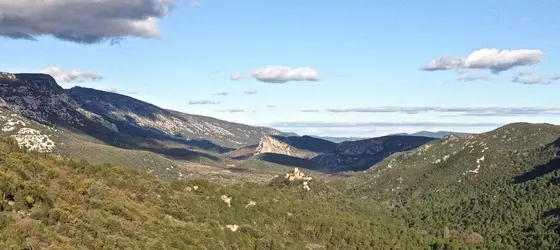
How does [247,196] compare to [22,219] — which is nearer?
[22,219]

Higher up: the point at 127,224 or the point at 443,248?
the point at 127,224

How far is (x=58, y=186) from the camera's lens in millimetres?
57062

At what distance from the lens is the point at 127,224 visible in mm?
55375

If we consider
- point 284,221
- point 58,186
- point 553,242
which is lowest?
point 553,242

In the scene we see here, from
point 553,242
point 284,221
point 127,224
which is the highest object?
point 127,224

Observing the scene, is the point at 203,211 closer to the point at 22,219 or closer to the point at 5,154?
the point at 5,154

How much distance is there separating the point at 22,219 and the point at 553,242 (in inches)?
8052

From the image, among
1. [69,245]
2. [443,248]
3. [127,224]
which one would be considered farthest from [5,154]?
[443,248]

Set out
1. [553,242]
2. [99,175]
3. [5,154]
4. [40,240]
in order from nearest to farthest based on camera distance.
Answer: [40,240] < [5,154] < [99,175] < [553,242]

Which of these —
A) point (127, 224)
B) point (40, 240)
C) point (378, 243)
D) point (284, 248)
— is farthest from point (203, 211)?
point (378, 243)

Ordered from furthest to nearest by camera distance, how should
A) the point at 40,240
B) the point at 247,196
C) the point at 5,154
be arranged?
1. the point at 247,196
2. the point at 5,154
3. the point at 40,240

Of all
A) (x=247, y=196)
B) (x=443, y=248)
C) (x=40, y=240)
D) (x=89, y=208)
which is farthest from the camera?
(x=443, y=248)

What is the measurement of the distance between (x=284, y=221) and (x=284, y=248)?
37247 millimetres

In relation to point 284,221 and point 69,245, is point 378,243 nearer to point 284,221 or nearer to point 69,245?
point 284,221
